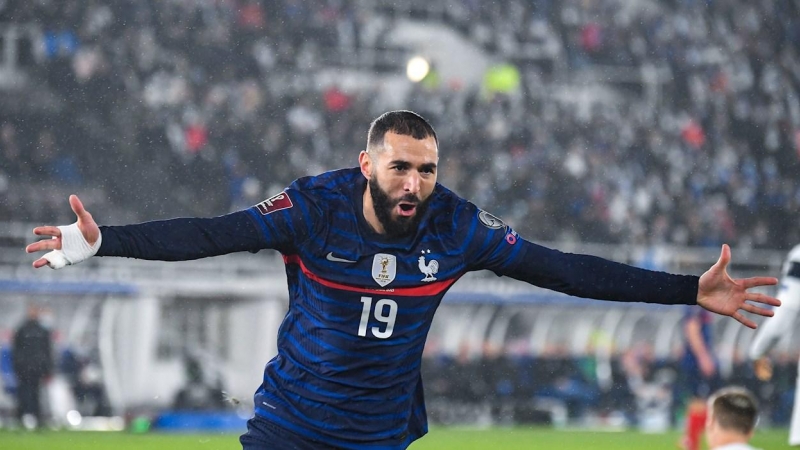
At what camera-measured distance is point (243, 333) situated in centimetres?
1755

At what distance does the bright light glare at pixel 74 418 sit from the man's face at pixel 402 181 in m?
12.1

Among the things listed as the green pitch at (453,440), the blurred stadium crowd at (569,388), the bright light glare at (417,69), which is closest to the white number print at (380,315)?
the green pitch at (453,440)

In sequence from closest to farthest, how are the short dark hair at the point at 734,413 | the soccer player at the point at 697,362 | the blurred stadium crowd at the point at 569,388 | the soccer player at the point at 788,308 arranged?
the short dark hair at the point at 734,413 < the soccer player at the point at 788,308 < the soccer player at the point at 697,362 < the blurred stadium crowd at the point at 569,388

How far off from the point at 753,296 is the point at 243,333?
13179 millimetres

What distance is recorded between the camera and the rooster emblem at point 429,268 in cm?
470

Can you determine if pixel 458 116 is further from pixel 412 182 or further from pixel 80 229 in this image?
pixel 80 229

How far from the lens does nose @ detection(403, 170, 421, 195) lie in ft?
15.0

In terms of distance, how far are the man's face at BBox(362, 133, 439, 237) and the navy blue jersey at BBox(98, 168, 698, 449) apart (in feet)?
0.26

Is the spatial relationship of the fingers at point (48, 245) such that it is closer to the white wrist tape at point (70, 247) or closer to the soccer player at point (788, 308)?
the white wrist tape at point (70, 247)

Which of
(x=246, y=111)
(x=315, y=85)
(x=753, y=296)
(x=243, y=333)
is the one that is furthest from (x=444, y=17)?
(x=753, y=296)

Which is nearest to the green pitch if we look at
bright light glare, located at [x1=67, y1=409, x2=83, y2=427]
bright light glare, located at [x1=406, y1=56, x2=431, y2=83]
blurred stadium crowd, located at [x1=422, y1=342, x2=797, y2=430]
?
bright light glare, located at [x1=67, y1=409, x2=83, y2=427]

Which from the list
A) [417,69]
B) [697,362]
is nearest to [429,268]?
[697,362]

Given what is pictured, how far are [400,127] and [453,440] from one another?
978 centimetres

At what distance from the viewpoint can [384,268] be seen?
4.64 metres
